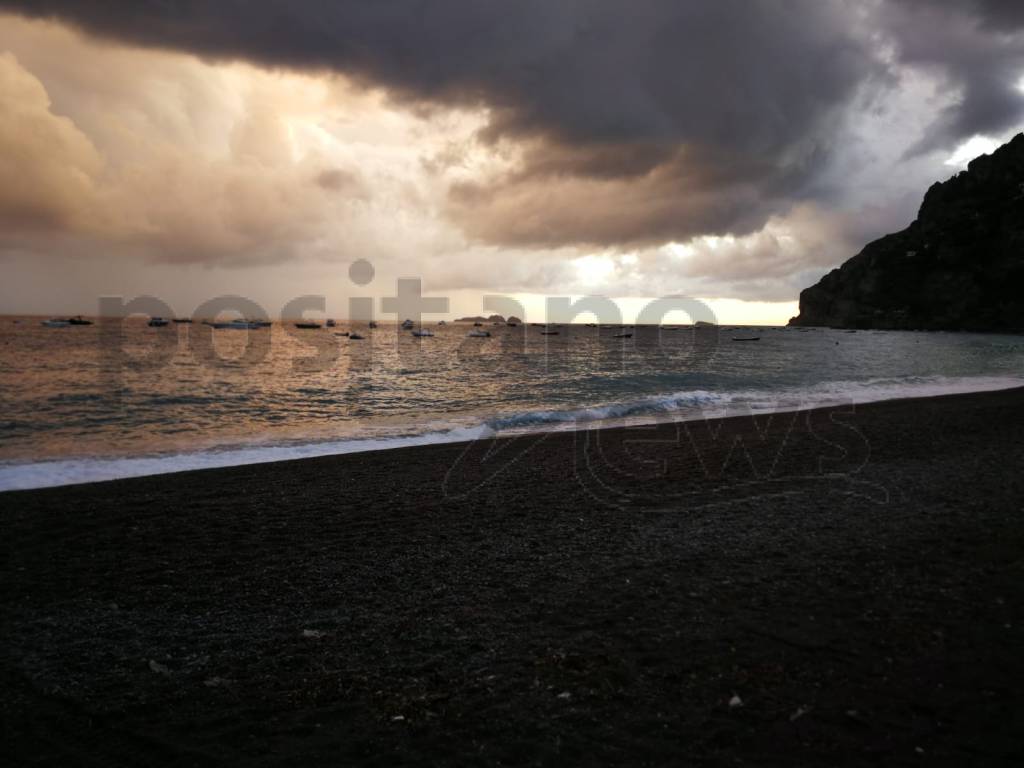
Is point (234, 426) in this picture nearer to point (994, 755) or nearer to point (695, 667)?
point (695, 667)

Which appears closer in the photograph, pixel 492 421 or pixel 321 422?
pixel 492 421

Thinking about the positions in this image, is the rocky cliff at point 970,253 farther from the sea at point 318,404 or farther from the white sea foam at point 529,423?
the white sea foam at point 529,423

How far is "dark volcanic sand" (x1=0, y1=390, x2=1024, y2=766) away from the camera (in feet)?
13.9

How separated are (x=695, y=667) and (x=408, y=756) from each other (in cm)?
253

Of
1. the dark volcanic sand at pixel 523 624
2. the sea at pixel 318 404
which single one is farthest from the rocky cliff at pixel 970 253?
the dark volcanic sand at pixel 523 624

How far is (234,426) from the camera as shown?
2333cm

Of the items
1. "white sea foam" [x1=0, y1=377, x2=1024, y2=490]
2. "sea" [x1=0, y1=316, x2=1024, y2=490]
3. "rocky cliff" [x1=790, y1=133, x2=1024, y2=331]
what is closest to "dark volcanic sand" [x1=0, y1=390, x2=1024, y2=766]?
"white sea foam" [x1=0, y1=377, x2=1024, y2=490]

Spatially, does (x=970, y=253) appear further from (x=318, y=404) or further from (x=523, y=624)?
(x=523, y=624)

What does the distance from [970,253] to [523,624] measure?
676 feet

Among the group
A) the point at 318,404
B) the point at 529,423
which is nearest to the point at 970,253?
the point at 529,423

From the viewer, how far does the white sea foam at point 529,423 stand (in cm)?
1498

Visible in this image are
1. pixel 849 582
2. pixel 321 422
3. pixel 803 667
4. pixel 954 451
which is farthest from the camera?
pixel 321 422

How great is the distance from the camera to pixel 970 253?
16200cm

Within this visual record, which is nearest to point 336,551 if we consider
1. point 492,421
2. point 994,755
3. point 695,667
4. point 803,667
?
point 695,667
